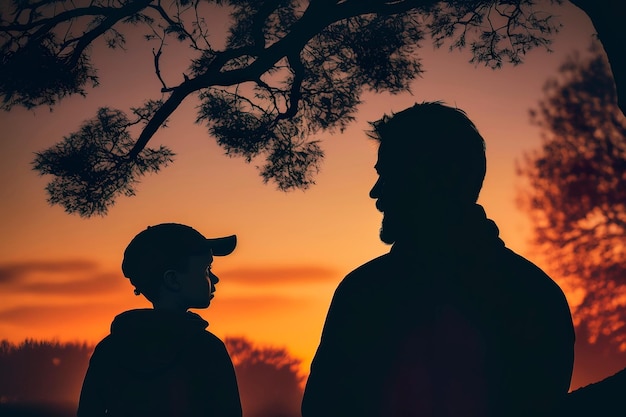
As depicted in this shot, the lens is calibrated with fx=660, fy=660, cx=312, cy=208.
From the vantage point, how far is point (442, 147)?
4.33ft

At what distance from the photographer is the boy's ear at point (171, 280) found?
2920 millimetres

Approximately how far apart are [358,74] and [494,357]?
17.5ft

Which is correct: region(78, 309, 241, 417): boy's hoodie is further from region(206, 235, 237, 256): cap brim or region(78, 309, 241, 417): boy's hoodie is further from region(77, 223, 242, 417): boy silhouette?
region(206, 235, 237, 256): cap brim

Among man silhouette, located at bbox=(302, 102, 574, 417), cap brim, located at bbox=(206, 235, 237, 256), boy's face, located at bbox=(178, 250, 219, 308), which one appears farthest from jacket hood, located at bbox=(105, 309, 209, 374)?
man silhouette, located at bbox=(302, 102, 574, 417)

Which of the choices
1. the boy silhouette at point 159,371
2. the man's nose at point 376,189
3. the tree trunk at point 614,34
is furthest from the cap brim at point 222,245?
the tree trunk at point 614,34

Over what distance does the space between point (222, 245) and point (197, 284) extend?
Result: 303 millimetres

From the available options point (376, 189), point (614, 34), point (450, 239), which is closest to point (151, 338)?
point (376, 189)

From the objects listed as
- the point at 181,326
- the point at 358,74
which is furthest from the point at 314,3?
the point at 181,326

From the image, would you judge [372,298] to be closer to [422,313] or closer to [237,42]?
[422,313]

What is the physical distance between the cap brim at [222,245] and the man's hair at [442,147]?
6.20 feet

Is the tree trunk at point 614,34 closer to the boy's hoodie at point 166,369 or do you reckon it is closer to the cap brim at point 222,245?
the cap brim at point 222,245

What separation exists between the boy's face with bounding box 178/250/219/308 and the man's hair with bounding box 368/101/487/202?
5.77 ft

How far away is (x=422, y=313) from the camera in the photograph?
1274mm

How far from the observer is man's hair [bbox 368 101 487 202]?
4.31 ft
